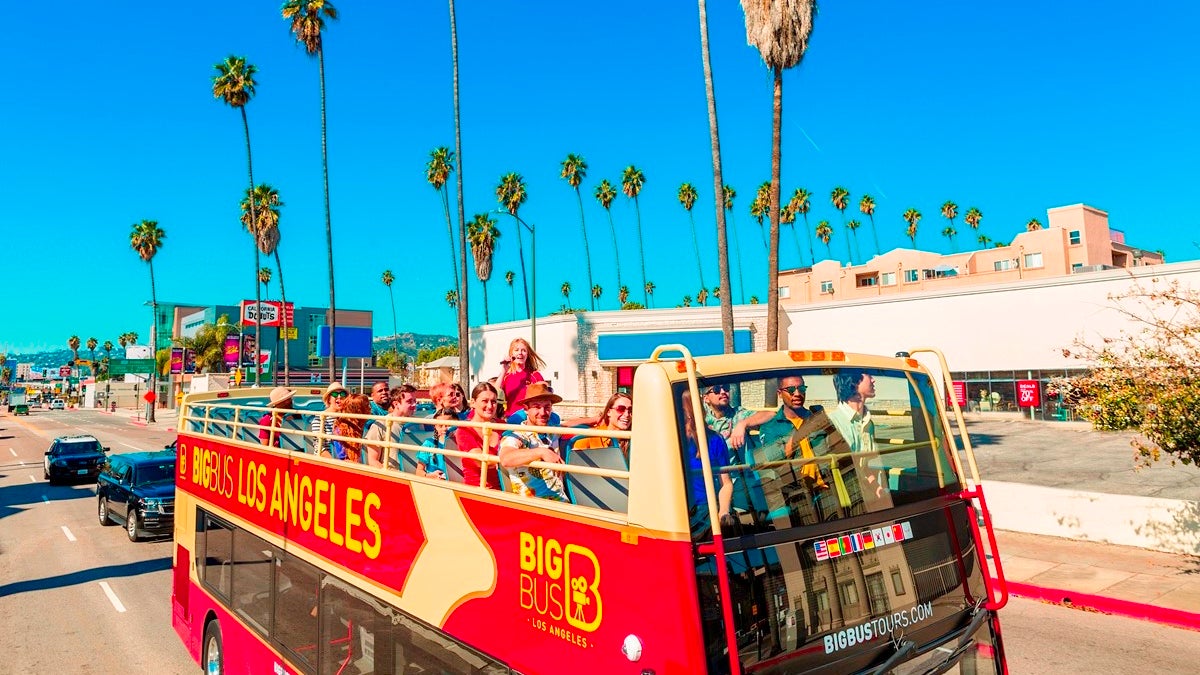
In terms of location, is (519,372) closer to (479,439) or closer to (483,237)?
(479,439)

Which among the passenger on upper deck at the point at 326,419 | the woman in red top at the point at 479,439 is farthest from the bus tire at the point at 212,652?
the woman in red top at the point at 479,439

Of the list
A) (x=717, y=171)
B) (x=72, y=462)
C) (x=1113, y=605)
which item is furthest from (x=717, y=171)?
(x=72, y=462)

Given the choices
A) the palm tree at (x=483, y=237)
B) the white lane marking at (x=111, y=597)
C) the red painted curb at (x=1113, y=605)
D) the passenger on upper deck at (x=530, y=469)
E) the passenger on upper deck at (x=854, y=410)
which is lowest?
the red painted curb at (x=1113, y=605)

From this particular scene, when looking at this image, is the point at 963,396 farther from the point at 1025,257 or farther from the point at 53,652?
the point at 53,652

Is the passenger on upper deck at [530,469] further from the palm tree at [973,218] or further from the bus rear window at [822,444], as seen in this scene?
the palm tree at [973,218]

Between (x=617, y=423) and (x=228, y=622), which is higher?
(x=617, y=423)

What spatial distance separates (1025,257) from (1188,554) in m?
47.8

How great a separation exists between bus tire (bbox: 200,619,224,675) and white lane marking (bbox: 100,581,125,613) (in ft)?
13.4

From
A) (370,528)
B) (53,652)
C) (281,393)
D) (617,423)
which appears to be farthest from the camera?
(53,652)

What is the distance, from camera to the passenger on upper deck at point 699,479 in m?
2.95

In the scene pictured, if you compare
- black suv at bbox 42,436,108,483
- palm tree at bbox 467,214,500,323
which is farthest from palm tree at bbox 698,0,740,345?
palm tree at bbox 467,214,500,323

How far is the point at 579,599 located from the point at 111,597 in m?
11.5

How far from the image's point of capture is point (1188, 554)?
11.4 metres

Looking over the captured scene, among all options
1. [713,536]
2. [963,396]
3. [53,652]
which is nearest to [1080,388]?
[713,536]
